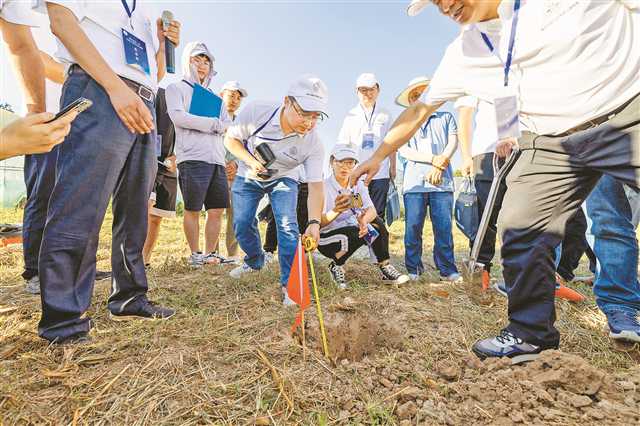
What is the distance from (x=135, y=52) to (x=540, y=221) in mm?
2091

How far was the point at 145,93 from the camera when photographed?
6.15ft

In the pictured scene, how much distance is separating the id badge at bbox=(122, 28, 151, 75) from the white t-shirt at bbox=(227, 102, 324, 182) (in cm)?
111

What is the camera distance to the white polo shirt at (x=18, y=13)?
1.68 m

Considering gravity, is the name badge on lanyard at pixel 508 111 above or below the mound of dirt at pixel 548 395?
above

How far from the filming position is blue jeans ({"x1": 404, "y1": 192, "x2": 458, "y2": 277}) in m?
3.46

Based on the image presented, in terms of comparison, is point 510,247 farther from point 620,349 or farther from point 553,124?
point 620,349

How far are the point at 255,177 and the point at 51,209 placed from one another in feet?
4.95

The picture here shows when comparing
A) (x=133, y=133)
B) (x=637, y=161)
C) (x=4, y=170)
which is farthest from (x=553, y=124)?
(x=4, y=170)

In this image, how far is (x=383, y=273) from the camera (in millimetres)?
3367

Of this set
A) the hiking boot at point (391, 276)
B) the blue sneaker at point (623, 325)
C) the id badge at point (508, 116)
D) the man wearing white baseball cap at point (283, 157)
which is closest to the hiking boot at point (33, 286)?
the man wearing white baseball cap at point (283, 157)

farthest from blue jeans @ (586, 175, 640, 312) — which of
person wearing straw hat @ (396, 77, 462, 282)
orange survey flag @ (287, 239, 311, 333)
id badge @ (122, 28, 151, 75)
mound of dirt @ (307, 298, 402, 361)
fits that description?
id badge @ (122, 28, 151, 75)

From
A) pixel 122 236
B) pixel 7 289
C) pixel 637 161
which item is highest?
pixel 637 161

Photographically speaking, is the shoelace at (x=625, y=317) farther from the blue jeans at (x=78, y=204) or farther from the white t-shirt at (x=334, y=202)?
the blue jeans at (x=78, y=204)

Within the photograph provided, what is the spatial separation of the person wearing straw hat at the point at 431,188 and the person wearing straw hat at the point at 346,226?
1.01ft
